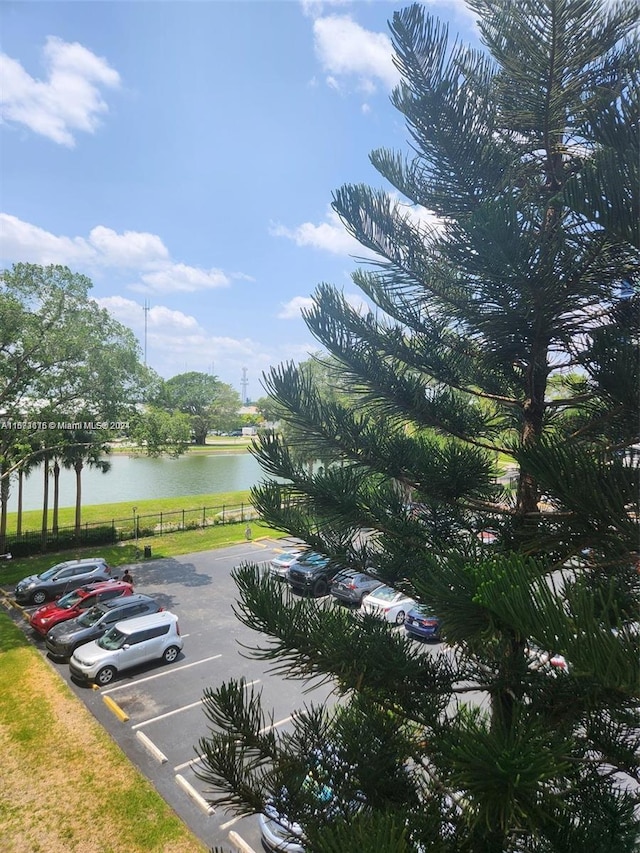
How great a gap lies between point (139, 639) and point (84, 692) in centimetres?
127

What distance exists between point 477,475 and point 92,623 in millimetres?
10816

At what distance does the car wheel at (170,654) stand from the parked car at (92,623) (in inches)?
56.5

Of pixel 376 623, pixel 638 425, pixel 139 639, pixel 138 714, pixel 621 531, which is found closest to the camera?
pixel 621 531

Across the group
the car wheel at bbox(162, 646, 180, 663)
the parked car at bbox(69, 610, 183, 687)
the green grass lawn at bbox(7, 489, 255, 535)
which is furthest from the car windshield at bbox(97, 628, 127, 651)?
the green grass lawn at bbox(7, 489, 255, 535)

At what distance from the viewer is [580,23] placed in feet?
7.75

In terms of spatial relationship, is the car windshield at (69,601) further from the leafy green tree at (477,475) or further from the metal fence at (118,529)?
the leafy green tree at (477,475)

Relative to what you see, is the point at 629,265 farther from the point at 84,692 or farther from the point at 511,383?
the point at 84,692

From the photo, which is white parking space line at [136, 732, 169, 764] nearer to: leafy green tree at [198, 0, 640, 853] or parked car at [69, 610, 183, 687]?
parked car at [69, 610, 183, 687]

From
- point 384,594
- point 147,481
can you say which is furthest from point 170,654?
point 147,481

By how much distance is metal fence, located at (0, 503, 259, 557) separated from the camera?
17.9 meters

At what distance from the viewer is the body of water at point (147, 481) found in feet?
102

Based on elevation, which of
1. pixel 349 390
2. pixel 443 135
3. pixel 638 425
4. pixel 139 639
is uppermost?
pixel 443 135

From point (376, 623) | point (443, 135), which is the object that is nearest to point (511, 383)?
point (443, 135)
